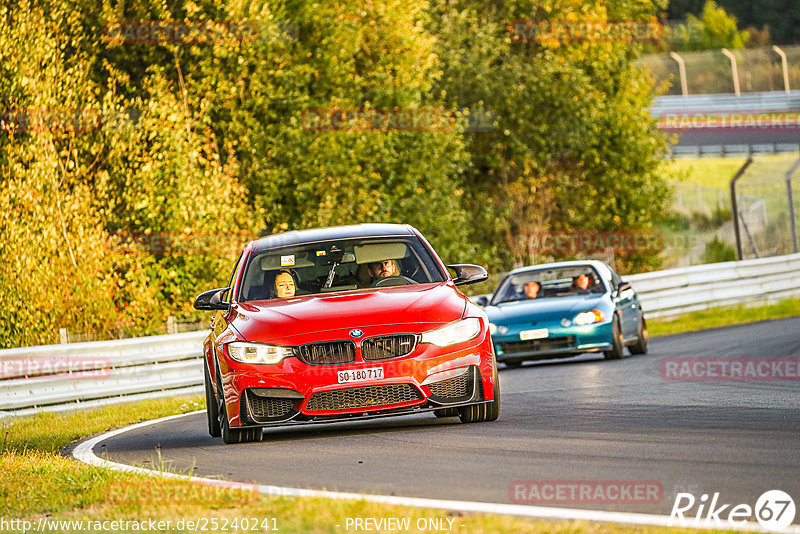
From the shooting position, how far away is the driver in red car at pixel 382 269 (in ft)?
34.6

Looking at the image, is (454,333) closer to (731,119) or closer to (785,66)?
(731,119)

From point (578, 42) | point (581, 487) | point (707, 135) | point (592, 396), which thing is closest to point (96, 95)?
point (578, 42)

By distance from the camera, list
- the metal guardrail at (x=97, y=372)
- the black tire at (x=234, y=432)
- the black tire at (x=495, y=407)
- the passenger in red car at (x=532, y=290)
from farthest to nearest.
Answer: the passenger in red car at (x=532, y=290) < the metal guardrail at (x=97, y=372) < the black tire at (x=495, y=407) < the black tire at (x=234, y=432)

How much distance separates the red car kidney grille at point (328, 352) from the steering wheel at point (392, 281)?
1219 mm

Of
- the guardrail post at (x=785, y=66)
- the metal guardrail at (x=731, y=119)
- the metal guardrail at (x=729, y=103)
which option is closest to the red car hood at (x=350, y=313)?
the metal guardrail at (x=731, y=119)

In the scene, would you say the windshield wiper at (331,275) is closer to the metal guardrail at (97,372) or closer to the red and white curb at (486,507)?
the red and white curb at (486,507)

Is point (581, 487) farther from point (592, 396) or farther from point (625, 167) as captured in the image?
point (625, 167)

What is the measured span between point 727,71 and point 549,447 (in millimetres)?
59948

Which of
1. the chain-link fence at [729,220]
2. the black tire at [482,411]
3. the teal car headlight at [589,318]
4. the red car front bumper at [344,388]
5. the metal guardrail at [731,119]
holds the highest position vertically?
the red car front bumper at [344,388]

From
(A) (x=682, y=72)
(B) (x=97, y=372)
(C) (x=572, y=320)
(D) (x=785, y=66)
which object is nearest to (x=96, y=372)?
(B) (x=97, y=372)

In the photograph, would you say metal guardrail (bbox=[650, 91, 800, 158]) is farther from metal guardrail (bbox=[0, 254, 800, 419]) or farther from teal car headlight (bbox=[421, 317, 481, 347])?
teal car headlight (bbox=[421, 317, 481, 347])

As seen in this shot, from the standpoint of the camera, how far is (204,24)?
26.9m

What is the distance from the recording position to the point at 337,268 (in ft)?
34.8

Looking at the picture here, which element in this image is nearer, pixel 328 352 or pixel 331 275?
pixel 328 352
